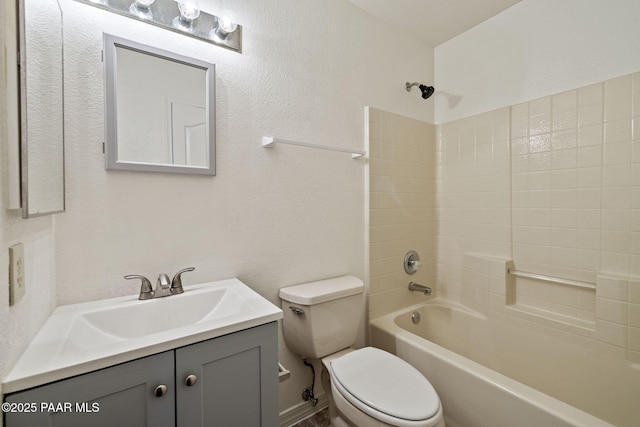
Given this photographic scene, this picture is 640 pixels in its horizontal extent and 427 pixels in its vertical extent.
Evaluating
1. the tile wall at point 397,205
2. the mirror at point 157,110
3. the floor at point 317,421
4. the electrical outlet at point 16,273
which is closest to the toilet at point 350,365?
the floor at point 317,421

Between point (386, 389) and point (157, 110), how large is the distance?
148cm

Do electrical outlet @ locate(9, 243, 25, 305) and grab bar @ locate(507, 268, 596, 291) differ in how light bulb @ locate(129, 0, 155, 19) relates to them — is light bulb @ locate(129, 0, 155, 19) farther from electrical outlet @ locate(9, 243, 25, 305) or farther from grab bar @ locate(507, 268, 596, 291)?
grab bar @ locate(507, 268, 596, 291)

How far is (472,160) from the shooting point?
2.03 m

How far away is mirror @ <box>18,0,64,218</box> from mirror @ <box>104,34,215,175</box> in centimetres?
15

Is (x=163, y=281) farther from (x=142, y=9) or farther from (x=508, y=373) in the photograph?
(x=508, y=373)

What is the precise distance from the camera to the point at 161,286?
109 centimetres

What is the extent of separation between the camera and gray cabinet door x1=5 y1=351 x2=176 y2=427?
63cm

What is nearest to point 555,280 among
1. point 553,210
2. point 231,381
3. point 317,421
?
point 553,210

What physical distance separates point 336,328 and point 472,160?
154 cm

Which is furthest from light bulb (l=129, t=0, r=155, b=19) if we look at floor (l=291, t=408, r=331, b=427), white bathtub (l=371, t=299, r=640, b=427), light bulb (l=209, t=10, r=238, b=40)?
floor (l=291, t=408, r=331, b=427)

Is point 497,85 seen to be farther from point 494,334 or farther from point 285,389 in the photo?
point 285,389

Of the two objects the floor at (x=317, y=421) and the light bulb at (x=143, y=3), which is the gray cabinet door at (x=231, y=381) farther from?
the light bulb at (x=143, y=3)

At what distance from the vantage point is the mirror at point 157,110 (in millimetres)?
1058

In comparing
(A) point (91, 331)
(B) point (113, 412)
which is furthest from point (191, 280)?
(B) point (113, 412)
